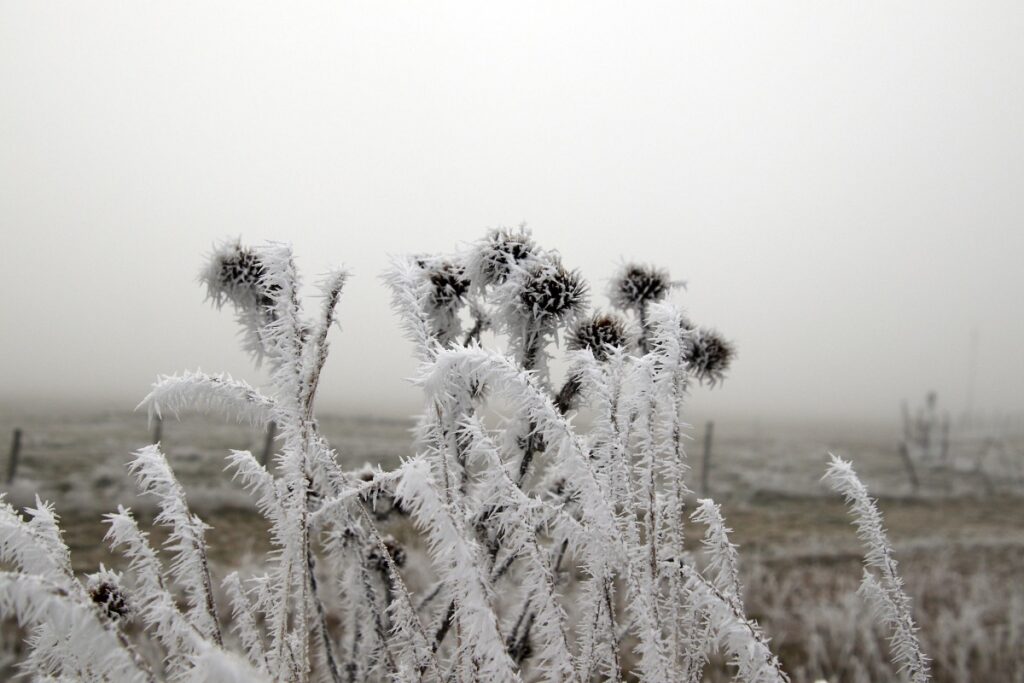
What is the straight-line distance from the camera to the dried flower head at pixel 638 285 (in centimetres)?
169

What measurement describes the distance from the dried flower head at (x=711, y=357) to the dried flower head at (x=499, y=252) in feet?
2.52

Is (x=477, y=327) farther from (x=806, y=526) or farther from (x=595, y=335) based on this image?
(x=806, y=526)

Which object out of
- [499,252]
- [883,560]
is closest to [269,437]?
[499,252]

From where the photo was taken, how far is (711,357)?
6.00 ft

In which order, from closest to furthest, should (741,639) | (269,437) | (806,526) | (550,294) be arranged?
(741,639)
(550,294)
(269,437)
(806,526)

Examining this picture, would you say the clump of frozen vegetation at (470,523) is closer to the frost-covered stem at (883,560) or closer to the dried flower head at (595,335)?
the frost-covered stem at (883,560)

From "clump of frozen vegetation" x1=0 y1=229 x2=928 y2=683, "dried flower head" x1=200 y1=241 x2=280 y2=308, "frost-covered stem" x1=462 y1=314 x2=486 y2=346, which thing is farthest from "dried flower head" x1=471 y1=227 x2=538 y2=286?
"dried flower head" x1=200 y1=241 x2=280 y2=308

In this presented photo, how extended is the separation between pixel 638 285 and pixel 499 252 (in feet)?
2.24

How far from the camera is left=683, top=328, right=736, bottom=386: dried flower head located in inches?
69.4

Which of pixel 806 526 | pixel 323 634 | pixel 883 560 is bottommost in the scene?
pixel 806 526

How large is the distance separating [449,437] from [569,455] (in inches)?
10.8

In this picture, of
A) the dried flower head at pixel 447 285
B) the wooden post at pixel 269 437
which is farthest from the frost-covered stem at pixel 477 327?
the wooden post at pixel 269 437

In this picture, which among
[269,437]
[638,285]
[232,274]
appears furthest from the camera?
[269,437]

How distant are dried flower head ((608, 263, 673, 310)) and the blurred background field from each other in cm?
74
